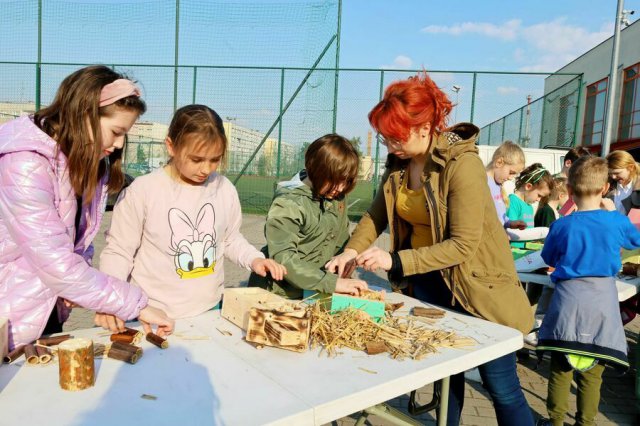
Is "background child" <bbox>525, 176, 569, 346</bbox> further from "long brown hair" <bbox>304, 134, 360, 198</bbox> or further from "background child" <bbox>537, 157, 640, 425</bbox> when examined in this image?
"long brown hair" <bbox>304, 134, 360, 198</bbox>

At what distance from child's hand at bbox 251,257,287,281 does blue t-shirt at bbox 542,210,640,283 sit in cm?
189

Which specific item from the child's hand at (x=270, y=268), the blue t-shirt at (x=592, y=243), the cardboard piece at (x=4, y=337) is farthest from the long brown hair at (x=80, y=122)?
the blue t-shirt at (x=592, y=243)

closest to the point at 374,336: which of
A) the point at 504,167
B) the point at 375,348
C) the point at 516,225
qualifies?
the point at 375,348

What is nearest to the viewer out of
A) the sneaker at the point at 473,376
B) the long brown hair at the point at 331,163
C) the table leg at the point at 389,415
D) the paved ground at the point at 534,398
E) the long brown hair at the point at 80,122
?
the long brown hair at the point at 80,122

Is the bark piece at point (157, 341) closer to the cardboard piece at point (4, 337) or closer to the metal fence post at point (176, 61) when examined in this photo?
the cardboard piece at point (4, 337)

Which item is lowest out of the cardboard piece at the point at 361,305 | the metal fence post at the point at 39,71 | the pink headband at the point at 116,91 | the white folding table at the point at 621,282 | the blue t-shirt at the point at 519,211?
the white folding table at the point at 621,282

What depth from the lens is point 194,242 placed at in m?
2.08

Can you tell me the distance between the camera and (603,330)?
290cm

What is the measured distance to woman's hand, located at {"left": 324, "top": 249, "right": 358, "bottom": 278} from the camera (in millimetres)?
2307

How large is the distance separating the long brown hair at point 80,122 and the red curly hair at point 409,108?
1.05 meters

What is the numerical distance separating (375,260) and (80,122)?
1252 millimetres

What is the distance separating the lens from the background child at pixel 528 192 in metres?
5.16

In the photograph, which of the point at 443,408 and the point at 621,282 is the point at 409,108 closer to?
the point at 443,408

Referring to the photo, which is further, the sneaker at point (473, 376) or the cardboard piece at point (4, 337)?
the sneaker at point (473, 376)
